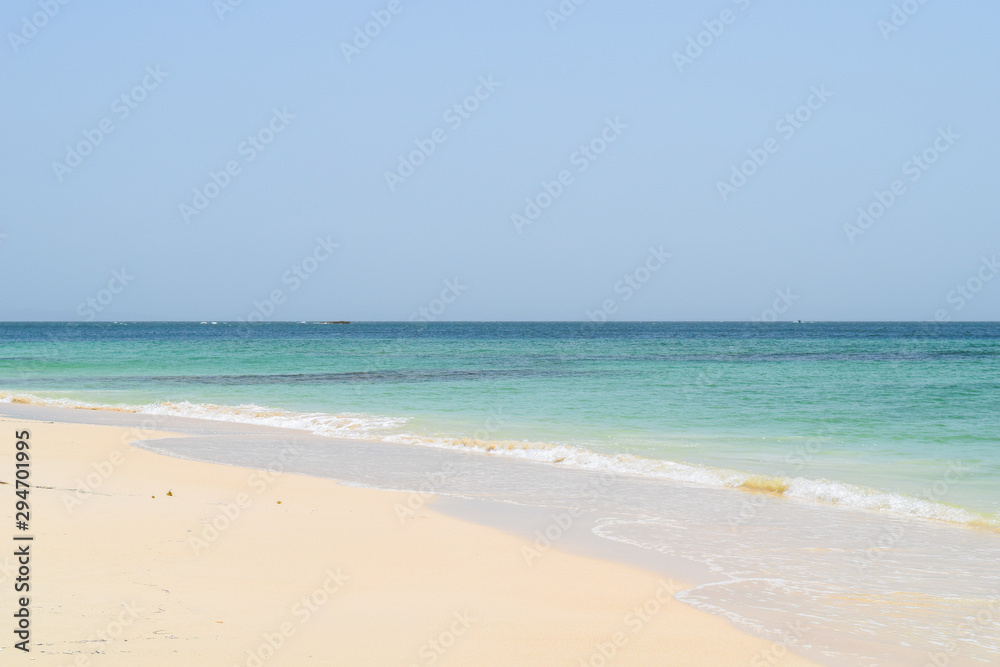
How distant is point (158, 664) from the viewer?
4148mm

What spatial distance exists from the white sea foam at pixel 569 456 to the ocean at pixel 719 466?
0.15ft

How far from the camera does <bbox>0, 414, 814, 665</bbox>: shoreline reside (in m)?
4.59

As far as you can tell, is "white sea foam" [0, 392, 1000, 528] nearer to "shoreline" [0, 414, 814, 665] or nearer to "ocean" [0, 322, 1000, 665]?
"ocean" [0, 322, 1000, 665]

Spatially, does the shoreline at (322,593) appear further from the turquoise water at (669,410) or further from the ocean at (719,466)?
the turquoise water at (669,410)

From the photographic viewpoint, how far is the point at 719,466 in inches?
491

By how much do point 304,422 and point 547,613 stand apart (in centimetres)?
1439

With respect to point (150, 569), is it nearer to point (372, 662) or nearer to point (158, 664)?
point (158, 664)

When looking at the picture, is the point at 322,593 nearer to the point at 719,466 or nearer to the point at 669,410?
the point at 719,466

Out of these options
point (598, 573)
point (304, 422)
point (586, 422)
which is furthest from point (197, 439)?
point (598, 573)

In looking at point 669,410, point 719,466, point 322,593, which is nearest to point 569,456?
point 719,466

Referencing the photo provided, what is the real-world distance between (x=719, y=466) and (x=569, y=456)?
2.53m

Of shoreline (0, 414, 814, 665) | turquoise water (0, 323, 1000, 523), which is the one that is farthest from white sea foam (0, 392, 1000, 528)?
shoreline (0, 414, 814, 665)

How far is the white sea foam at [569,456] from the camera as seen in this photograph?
985cm

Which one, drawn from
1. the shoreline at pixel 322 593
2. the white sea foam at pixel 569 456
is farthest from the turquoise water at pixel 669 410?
the shoreline at pixel 322 593
